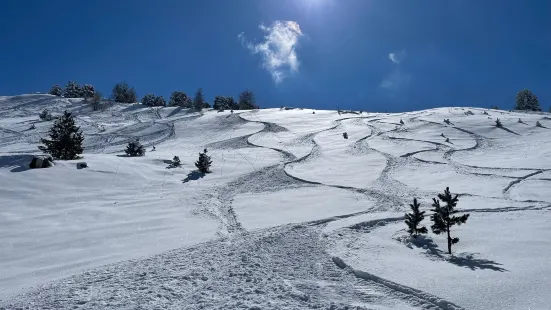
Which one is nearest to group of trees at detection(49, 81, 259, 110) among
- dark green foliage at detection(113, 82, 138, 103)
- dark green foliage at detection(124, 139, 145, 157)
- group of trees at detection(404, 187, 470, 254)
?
dark green foliage at detection(113, 82, 138, 103)

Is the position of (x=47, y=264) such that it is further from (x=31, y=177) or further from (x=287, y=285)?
(x=31, y=177)

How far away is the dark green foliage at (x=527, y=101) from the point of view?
218 feet

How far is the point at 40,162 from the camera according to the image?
1689cm

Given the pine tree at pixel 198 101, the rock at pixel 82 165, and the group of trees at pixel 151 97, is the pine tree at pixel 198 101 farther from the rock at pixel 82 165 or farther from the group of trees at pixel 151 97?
the rock at pixel 82 165

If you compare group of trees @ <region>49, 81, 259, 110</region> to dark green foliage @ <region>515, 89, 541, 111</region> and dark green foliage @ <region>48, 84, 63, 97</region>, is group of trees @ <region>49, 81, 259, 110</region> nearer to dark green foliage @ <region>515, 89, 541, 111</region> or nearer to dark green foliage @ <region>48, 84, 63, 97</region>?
dark green foliage @ <region>48, 84, 63, 97</region>

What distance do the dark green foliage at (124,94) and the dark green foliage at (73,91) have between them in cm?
1123

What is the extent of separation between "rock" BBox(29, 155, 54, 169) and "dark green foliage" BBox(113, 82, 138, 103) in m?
65.9

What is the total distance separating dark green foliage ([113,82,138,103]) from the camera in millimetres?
78438

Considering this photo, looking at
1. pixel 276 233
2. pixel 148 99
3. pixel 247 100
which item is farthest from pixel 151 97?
pixel 276 233

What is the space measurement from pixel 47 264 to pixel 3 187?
310 inches

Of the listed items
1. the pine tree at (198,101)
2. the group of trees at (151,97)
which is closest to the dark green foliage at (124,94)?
the group of trees at (151,97)

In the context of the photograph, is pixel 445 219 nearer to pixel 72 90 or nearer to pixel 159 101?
pixel 159 101

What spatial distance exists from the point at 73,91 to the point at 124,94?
52.5 ft

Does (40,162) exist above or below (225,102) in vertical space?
below
